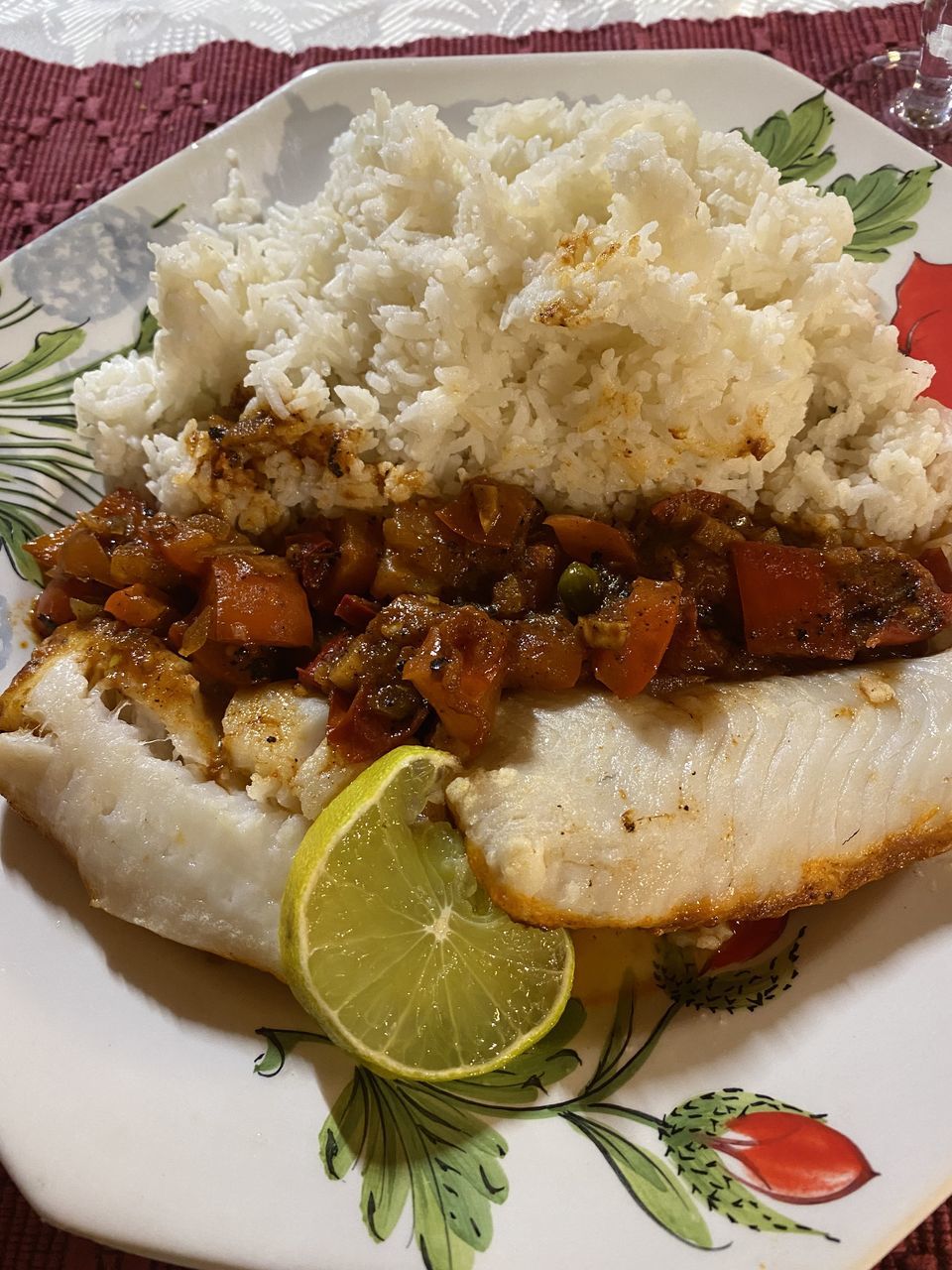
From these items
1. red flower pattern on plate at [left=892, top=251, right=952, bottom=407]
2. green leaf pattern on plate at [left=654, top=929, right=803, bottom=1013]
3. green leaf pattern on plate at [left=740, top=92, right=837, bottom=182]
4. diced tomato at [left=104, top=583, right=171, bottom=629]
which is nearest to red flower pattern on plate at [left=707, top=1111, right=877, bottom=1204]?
green leaf pattern on plate at [left=654, top=929, right=803, bottom=1013]

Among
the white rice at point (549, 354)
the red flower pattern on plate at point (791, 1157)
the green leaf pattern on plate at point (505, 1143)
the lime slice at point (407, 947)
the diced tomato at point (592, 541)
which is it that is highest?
the white rice at point (549, 354)

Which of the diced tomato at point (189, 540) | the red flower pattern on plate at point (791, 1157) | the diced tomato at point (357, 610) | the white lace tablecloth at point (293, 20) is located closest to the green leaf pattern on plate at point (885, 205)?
the white lace tablecloth at point (293, 20)

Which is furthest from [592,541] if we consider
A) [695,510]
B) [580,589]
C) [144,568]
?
[144,568]

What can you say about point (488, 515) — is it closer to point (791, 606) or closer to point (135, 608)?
point (791, 606)

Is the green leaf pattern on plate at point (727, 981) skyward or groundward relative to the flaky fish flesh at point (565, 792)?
groundward

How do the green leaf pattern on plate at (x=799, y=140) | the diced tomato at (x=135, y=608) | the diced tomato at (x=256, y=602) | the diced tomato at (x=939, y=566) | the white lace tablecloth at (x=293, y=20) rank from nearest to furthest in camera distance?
the diced tomato at (x=256, y=602), the diced tomato at (x=135, y=608), the diced tomato at (x=939, y=566), the green leaf pattern on plate at (x=799, y=140), the white lace tablecloth at (x=293, y=20)

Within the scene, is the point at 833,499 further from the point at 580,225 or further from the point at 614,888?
the point at 614,888

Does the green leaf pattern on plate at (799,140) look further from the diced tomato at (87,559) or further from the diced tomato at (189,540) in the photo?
the diced tomato at (87,559)

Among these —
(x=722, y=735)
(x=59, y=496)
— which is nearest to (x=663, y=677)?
(x=722, y=735)
